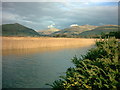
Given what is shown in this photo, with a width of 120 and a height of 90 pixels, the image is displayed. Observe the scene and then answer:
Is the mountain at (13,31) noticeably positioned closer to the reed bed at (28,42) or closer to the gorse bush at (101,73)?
the reed bed at (28,42)

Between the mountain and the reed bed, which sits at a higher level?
the mountain

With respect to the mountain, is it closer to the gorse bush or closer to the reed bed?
the reed bed

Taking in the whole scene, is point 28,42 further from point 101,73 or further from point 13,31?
point 13,31

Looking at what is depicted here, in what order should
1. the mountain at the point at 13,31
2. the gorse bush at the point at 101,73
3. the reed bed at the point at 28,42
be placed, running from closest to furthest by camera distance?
the gorse bush at the point at 101,73 → the reed bed at the point at 28,42 → the mountain at the point at 13,31

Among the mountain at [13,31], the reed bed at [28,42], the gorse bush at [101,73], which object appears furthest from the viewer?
the mountain at [13,31]

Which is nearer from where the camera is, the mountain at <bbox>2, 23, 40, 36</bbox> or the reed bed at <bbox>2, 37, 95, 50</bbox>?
the reed bed at <bbox>2, 37, 95, 50</bbox>

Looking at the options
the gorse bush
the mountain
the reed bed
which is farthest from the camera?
the mountain

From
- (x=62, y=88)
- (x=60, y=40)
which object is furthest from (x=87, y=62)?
(x=60, y=40)

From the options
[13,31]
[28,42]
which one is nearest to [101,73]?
[28,42]

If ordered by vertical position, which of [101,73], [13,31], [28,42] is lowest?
[101,73]

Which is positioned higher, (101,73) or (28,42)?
(28,42)

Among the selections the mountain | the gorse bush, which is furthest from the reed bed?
the mountain

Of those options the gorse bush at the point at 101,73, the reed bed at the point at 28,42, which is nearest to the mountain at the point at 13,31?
the reed bed at the point at 28,42

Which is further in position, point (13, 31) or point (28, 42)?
point (13, 31)
